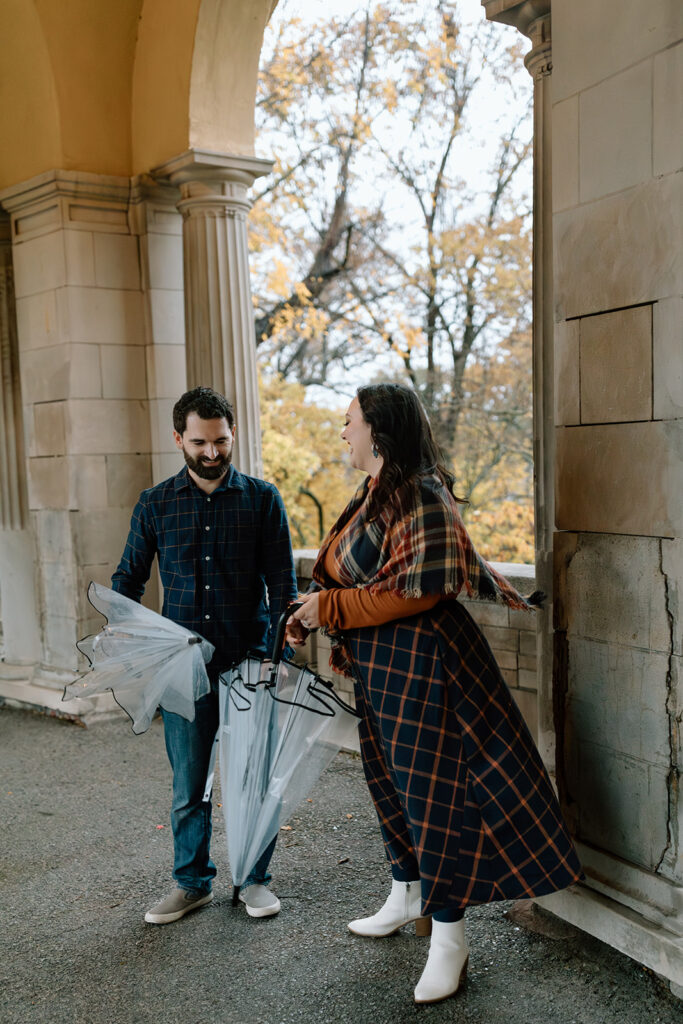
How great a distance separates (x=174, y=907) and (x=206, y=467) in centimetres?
145

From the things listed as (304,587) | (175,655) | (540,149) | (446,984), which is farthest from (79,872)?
(540,149)

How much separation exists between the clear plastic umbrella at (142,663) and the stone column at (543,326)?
1.08m

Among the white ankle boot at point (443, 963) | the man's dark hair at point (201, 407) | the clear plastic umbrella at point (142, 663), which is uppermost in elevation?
the man's dark hair at point (201, 407)

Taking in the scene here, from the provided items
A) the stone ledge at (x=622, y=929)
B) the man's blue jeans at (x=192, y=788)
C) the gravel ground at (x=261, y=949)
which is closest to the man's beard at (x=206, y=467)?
the man's blue jeans at (x=192, y=788)

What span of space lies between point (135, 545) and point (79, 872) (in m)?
1.35

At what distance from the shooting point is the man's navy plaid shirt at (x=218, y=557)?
2.98 metres

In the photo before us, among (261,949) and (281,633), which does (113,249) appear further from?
(261,949)

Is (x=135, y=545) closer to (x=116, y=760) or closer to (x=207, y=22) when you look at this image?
(x=116, y=760)

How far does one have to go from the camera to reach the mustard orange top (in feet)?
7.98

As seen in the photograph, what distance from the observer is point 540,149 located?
9.87ft

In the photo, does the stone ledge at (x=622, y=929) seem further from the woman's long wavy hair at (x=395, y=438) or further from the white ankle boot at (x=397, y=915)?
the woman's long wavy hair at (x=395, y=438)

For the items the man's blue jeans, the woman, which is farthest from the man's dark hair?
the man's blue jeans

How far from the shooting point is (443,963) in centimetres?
256

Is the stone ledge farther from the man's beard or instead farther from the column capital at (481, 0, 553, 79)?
the column capital at (481, 0, 553, 79)
